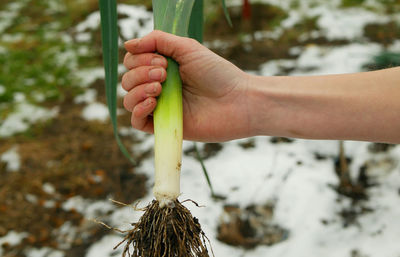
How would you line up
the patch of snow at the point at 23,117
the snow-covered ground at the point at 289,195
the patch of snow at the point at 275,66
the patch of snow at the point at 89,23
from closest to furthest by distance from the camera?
the snow-covered ground at the point at 289,195 → the patch of snow at the point at 23,117 → the patch of snow at the point at 275,66 → the patch of snow at the point at 89,23

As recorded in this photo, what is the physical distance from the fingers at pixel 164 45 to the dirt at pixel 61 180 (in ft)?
3.16

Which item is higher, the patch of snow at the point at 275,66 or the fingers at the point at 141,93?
the fingers at the point at 141,93

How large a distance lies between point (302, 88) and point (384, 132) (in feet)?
0.81

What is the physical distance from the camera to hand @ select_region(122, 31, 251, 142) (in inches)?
39.5

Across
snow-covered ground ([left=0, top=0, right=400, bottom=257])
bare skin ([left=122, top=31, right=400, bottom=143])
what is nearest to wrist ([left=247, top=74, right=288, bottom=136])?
bare skin ([left=122, top=31, right=400, bottom=143])

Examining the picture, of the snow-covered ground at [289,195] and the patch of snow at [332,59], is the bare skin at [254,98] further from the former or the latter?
the patch of snow at [332,59]

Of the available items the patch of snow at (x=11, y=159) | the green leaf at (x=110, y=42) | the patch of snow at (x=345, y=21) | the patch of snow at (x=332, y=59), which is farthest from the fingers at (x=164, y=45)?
the patch of snow at (x=345, y=21)

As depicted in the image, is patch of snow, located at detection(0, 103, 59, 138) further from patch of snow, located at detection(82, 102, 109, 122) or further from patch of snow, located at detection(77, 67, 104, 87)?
patch of snow, located at detection(77, 67, 104, 87)

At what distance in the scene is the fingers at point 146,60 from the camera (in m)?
1.01

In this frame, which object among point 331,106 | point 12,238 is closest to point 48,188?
point 12,238

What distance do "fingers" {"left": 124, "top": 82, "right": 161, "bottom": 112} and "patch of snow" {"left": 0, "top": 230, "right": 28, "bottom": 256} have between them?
3.10 feet

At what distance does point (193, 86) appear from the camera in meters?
1.19

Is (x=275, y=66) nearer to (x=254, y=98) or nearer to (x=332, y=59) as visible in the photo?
(x=332, y=59)

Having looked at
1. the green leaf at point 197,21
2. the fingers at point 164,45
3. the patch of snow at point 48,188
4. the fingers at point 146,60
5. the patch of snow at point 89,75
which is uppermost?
the green leaf at point 197,21
